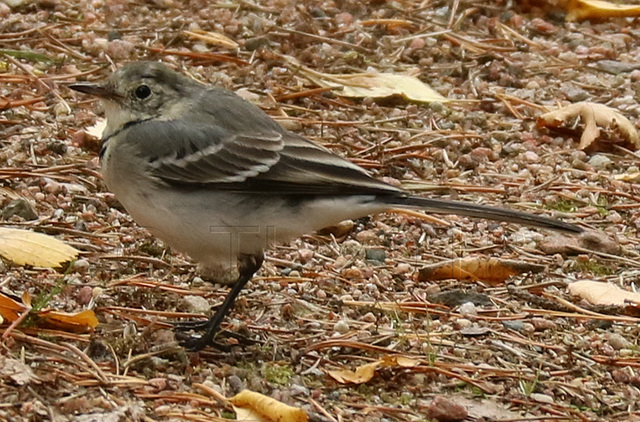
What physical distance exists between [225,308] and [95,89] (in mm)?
1143

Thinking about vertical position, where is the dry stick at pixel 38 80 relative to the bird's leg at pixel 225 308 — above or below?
above

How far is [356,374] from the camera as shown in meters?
4.38

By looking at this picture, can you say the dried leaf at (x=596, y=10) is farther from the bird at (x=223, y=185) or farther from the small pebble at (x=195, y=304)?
the small pebble at (x=195, y=304)

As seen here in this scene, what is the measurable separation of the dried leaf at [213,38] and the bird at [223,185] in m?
2.85

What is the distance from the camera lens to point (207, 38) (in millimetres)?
7930

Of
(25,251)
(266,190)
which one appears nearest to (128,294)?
(25,251)

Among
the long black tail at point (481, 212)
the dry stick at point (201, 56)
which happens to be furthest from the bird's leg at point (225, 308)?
the dry stick at point (201, 56)

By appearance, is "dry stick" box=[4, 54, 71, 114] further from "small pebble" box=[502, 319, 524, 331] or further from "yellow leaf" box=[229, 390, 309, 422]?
"yellow leaf" box=[229, 390, 309, 422]

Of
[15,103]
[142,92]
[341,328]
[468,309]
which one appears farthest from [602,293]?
[15,103]

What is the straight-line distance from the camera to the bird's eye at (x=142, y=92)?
201 inches

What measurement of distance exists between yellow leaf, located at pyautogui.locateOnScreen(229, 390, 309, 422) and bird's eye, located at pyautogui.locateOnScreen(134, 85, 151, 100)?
66.1 inches

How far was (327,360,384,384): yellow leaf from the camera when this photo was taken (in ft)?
14.3

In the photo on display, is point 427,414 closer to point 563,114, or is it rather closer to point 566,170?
point 566,170

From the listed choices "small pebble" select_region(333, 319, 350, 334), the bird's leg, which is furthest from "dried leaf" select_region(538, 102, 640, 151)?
the bird's leg
